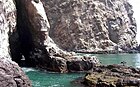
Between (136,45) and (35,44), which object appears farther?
(136,45)

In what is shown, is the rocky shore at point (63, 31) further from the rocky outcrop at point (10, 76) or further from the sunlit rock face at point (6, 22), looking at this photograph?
the rocky outcrop at point (10, 76)

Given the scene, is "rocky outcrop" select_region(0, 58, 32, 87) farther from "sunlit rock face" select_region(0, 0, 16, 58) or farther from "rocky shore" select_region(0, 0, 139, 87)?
"sunlit rock face" select_region(0, 0, 16, 58)

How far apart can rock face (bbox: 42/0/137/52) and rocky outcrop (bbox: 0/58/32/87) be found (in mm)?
119836

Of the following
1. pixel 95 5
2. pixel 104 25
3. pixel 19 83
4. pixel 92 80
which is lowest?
pixel 92 80

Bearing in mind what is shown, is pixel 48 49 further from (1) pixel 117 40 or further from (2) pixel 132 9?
(2) pixel 132 9

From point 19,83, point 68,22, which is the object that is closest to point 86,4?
point 68,22

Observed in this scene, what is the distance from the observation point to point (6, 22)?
5638 cm

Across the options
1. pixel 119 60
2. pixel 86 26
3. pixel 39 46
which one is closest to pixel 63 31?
pixel 86 26

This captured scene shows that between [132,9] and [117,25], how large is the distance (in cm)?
3407

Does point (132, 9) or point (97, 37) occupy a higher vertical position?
point (132, 9)

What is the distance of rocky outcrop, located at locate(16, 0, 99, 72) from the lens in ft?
192

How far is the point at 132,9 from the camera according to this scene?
190250mm

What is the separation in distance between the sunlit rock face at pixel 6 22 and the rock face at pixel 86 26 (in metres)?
75.8

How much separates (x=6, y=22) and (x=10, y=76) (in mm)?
41766
